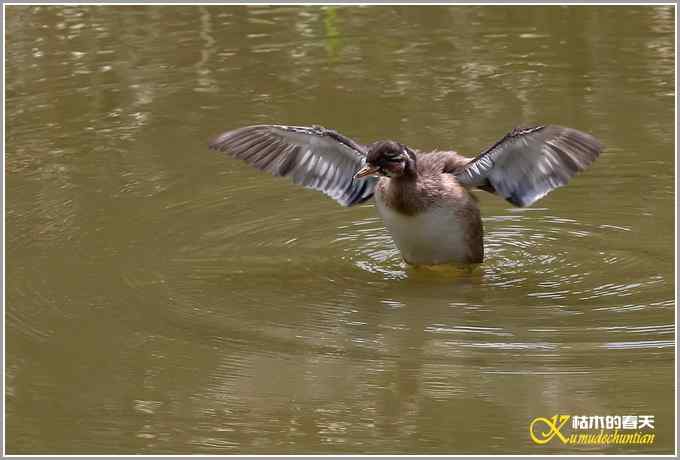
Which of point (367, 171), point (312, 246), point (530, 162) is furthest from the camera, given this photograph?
point (312, 246)

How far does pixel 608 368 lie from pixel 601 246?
2.54 m

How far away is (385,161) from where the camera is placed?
9969mm

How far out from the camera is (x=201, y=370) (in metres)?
8.73

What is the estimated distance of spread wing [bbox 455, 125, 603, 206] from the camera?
32.5 ft

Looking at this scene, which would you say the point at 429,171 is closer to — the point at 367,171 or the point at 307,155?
the point at 367,171

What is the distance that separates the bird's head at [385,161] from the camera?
392 inches

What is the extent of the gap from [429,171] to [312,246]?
3.96 ft

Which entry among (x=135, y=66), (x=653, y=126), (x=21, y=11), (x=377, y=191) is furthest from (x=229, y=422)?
(x=21, y=11)

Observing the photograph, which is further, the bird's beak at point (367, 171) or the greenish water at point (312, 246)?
the bird's beak at point (367, 171)

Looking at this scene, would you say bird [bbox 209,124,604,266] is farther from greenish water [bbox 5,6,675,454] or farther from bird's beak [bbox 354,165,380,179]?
greenish water [bbox 5,6,675,454]
